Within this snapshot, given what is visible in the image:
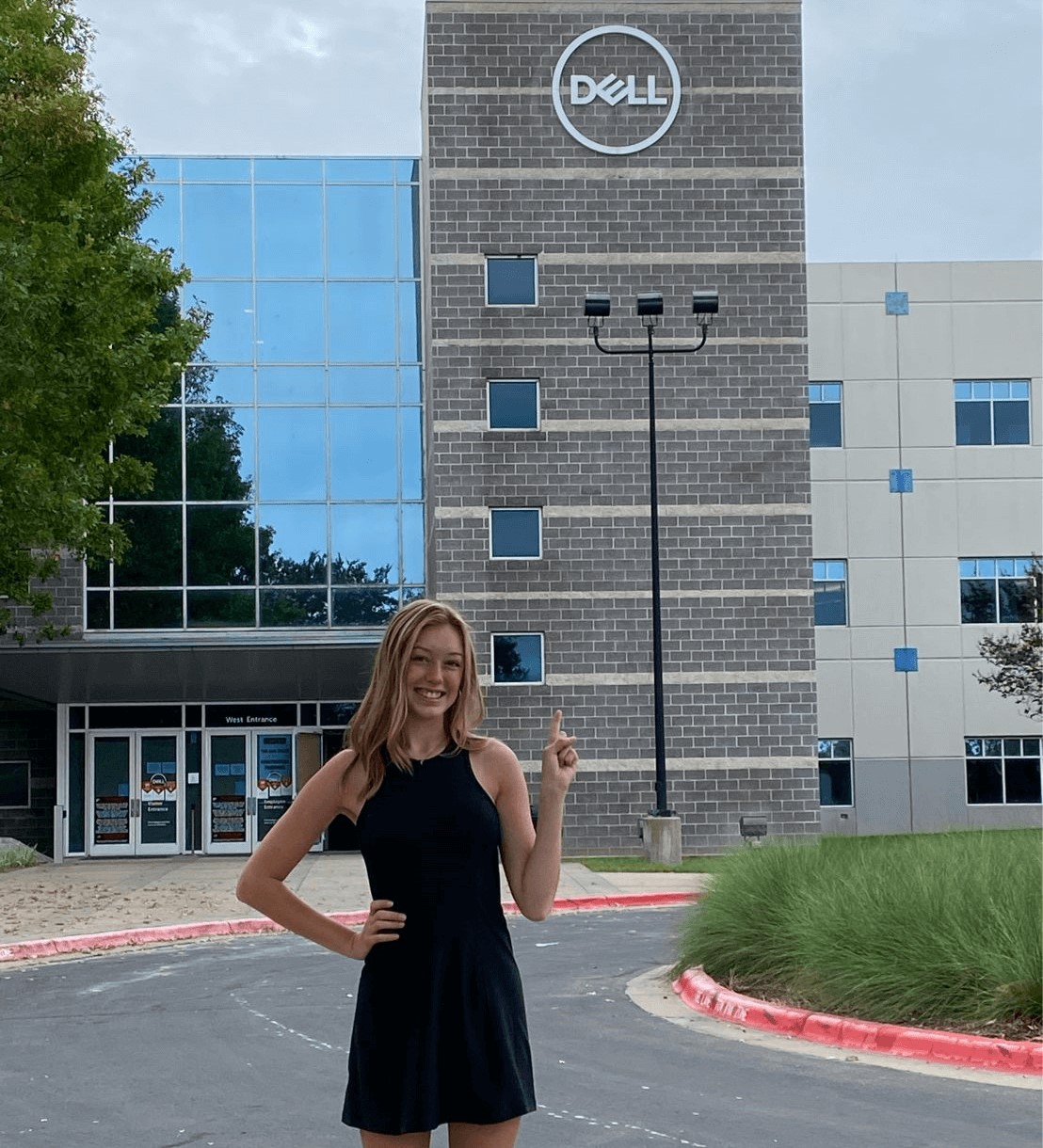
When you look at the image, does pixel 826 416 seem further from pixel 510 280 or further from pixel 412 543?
pixel 510 280

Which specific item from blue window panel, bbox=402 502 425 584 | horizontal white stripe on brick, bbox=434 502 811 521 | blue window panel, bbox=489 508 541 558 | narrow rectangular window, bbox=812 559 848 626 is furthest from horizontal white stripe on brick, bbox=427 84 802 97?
narrow rectangular window, bbox=812 559 848 626

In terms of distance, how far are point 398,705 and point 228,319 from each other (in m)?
35.7

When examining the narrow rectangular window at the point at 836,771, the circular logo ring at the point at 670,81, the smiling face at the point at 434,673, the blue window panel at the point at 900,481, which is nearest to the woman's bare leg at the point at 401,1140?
the smiling face at the point at 434,673

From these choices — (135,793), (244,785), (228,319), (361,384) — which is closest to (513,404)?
(361,384)

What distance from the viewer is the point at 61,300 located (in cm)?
2386

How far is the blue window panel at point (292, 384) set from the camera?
128 feet

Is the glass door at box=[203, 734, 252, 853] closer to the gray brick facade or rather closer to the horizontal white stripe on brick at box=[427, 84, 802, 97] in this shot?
the gray brick facade

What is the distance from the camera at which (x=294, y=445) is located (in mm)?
38781

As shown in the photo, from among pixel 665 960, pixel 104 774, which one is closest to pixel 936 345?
pixel 104 774

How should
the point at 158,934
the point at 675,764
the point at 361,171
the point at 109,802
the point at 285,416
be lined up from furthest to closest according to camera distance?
1. the point at 361,171
2. the point at 285,416
3. the point at 109,802
4. the point at 675,764
5. the point at 158,934

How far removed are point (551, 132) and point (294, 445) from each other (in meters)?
8.71

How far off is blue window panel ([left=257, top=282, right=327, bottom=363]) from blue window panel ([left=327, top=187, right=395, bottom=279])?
0.75 metres

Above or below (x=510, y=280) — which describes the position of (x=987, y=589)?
below

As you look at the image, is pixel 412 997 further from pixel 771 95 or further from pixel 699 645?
pixel 771 95
